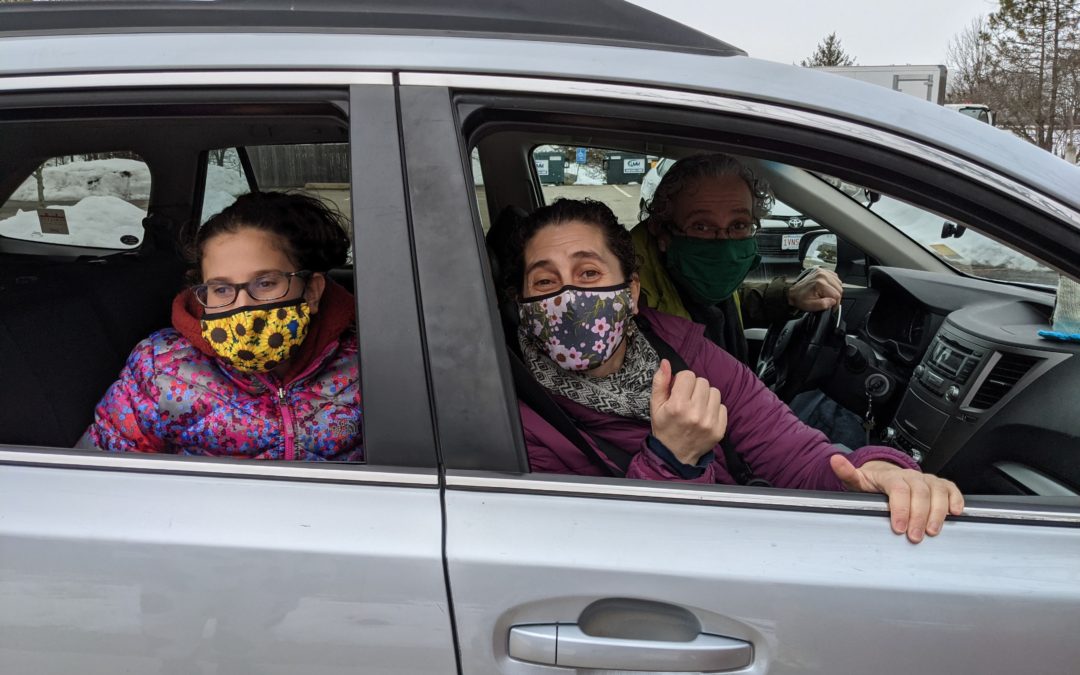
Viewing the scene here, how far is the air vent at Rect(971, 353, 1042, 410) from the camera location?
2066 mm

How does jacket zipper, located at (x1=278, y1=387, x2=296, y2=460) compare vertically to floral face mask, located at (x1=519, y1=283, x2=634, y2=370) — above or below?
below

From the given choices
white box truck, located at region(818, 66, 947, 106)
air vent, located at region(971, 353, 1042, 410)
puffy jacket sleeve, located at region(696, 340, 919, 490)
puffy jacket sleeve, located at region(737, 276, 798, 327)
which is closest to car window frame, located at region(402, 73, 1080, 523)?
puffy jacket sleeve, located at region(696, 340, 919, 490)

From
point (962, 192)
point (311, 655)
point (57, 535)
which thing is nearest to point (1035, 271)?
point (962, 192)

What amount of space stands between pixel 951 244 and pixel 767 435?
5.28ft

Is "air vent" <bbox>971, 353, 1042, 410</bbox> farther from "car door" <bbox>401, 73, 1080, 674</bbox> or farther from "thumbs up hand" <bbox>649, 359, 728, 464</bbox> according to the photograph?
"thumbs up hand" <bbox>649, 359, 728, 464</bbox>

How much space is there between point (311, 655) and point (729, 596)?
595 millimetres

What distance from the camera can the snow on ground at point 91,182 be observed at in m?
2.46

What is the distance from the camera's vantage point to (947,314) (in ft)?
8.60

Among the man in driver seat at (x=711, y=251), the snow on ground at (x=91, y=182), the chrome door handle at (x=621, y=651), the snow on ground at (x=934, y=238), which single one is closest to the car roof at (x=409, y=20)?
the chrome door handle at (x=621, y=651)

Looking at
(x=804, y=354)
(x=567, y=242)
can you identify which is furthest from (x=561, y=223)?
(x=804, y=354)

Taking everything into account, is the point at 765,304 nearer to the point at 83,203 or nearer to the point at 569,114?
the point at 569,114

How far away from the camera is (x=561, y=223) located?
5.85 ft

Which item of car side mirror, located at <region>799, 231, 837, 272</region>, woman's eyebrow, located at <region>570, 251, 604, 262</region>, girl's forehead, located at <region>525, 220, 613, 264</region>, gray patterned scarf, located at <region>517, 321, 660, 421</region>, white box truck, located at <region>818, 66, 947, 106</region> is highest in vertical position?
white box truck, located at <region>818, 66, 947, 106</region>

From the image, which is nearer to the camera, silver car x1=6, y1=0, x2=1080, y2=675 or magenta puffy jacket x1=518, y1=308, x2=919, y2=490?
silver car x1=6, y1=0, x2=1080, y2=675
